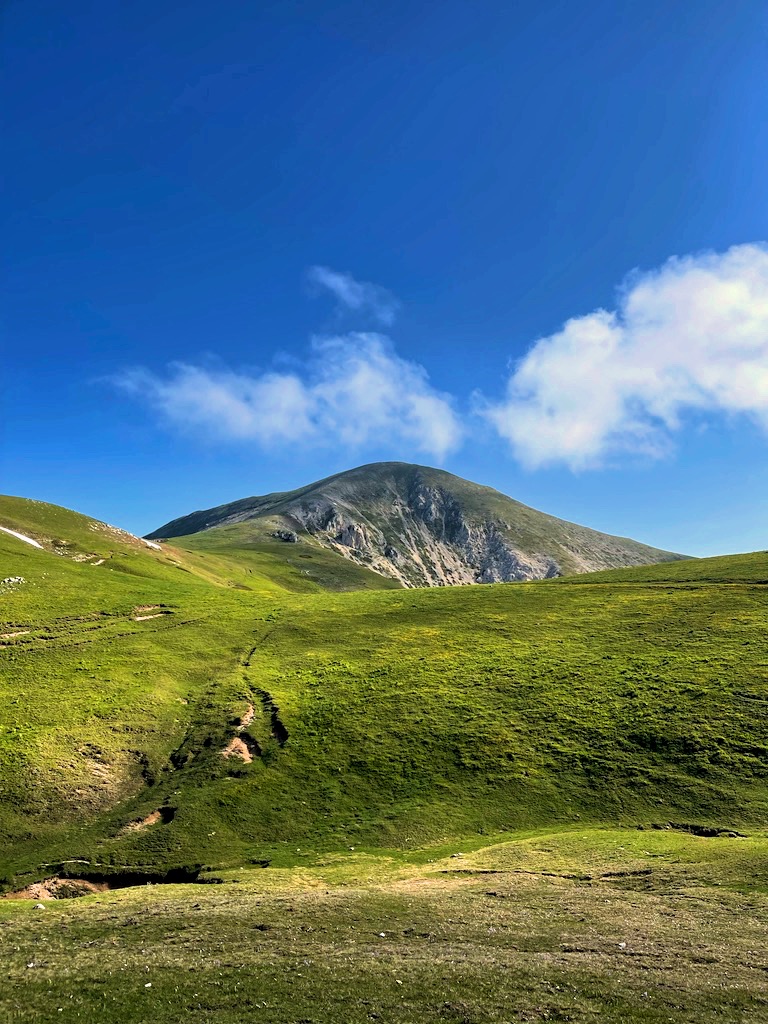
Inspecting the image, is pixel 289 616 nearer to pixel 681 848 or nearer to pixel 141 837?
pixel 141 837

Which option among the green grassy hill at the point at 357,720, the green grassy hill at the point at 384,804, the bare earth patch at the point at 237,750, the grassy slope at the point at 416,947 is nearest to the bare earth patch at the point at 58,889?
the green grassy hill at the point at 384,804

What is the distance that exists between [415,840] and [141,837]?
16084mm

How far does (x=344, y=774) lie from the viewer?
39469 mm

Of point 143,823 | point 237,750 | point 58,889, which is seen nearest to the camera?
point 58,889

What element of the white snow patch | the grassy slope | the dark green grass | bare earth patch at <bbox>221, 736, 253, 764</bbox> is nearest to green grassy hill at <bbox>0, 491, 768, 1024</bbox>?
the grassy slope

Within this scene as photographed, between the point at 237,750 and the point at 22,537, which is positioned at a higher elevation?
the point at 22,537

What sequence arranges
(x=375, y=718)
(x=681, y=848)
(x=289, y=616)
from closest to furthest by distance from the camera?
(x=681, y=848) < (x=375, y=718) < (x=289, y=616)

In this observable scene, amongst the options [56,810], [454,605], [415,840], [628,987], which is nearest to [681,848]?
[415,840]

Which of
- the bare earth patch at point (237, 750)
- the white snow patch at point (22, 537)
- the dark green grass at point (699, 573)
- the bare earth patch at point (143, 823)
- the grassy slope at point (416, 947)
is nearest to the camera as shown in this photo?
the grassy slope at point (416, 947)

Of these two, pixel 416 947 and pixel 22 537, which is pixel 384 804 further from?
pixel 22 537

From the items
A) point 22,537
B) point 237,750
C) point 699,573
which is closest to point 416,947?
point 237,750

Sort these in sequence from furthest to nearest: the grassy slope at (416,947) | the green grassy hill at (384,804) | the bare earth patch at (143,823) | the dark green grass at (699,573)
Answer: the dark green grass at (699,573) → the bare earth patch at (143,823) → the green grassy hill at (384,804) → the grassy slope at (416,947)

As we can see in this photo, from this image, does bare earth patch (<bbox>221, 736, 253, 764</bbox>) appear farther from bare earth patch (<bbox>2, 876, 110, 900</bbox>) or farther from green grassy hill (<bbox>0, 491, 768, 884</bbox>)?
bare earth patch (<bbox>2, 876, 110, 900</bbox>)

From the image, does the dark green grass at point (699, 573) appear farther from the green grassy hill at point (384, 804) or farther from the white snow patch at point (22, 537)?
the white snow patch at point (22, 537)
